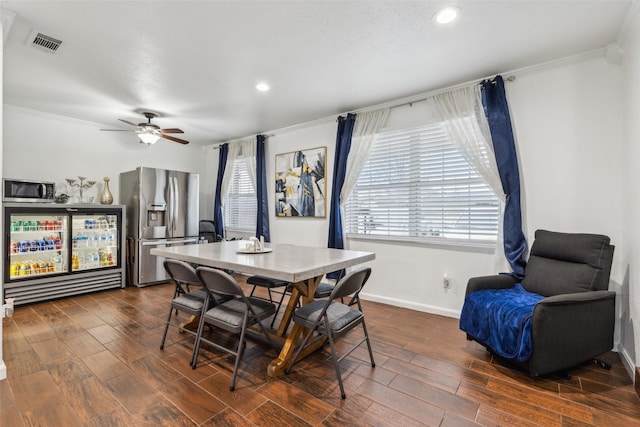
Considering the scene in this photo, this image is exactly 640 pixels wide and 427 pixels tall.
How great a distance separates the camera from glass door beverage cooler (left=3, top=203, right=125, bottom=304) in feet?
11.7

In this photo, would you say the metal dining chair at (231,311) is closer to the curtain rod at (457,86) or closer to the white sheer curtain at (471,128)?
the white sheer curtain at (471,128)

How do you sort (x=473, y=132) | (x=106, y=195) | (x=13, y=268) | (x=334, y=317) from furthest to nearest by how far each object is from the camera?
(x=106, y=195), (x=13, y=268), (x=473, y=132), (x=334, y=317)

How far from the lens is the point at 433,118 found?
132 inches

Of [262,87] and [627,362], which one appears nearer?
[627,362]

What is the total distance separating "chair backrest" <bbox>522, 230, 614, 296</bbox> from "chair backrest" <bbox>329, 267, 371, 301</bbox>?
1619 mm

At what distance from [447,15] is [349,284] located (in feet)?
6.60

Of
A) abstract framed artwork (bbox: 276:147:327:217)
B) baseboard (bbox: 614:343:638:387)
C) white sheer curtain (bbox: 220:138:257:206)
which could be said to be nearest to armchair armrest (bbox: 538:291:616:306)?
baseboard (bbox: 614:343:638:387)

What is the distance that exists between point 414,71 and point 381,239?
1970 mm

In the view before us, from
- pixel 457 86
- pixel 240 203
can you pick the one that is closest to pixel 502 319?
pixel 457 86

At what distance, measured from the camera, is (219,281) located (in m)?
1.99

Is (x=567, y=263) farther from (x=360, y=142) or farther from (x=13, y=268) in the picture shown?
(x=13, y=268)

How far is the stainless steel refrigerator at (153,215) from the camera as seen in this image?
4.55m

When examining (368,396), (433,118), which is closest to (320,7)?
(433,118)

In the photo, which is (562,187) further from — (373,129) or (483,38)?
(373,129)
